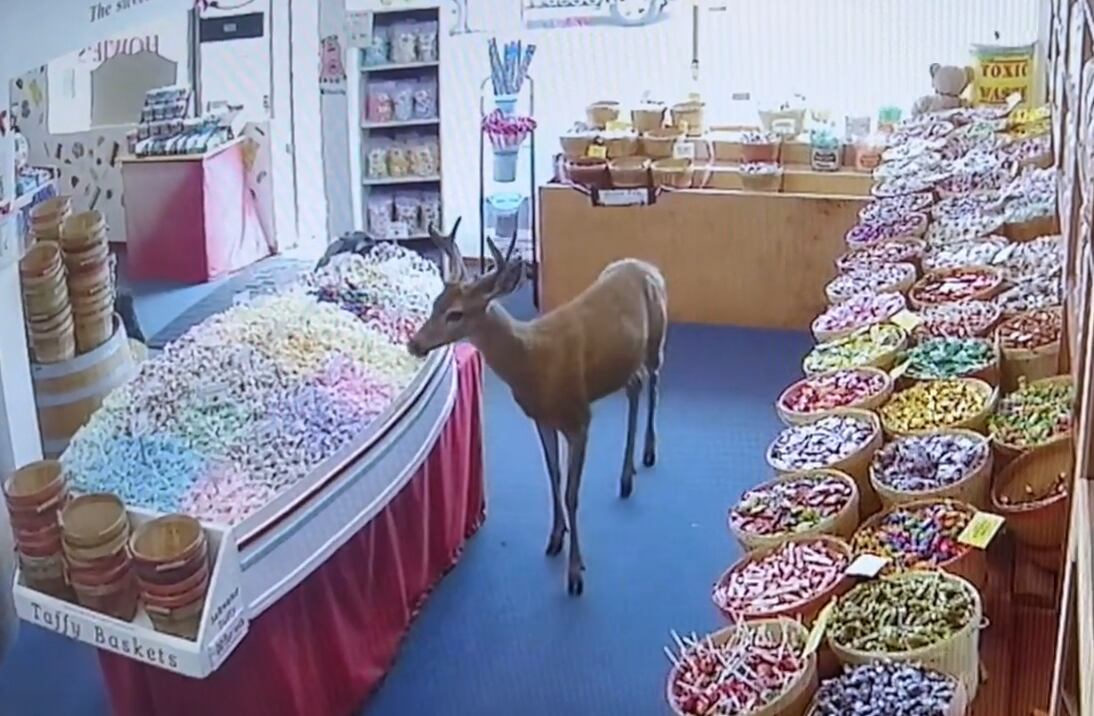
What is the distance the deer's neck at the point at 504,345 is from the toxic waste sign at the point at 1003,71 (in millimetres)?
3573

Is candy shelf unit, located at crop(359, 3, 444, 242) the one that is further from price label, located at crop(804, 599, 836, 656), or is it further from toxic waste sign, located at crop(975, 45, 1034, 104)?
price label, located at crop(804, 599, 836, 656)

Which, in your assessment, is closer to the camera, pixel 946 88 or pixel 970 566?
pixel 970 566

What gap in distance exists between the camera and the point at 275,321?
461cm

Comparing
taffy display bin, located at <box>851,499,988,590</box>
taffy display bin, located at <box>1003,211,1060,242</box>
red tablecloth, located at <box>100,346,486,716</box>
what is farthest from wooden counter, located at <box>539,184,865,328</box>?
taffy display bin, located at <box>851,499,988,590</box>

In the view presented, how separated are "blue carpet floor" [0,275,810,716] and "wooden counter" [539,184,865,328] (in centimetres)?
88

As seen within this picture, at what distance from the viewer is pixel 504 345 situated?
4746 millimetres

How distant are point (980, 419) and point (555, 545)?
6.53 ft

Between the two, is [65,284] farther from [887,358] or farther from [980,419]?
[980,419]

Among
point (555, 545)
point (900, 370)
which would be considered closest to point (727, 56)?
point (555, 545)

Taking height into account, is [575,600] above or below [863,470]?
below

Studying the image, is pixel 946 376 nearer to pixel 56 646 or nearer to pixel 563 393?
pixel 563 393

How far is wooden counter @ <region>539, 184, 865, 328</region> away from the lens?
727 centimetres

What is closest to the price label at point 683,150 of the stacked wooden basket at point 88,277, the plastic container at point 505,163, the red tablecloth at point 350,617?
the plastic container at point 505,163

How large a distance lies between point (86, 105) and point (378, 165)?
101 inches
